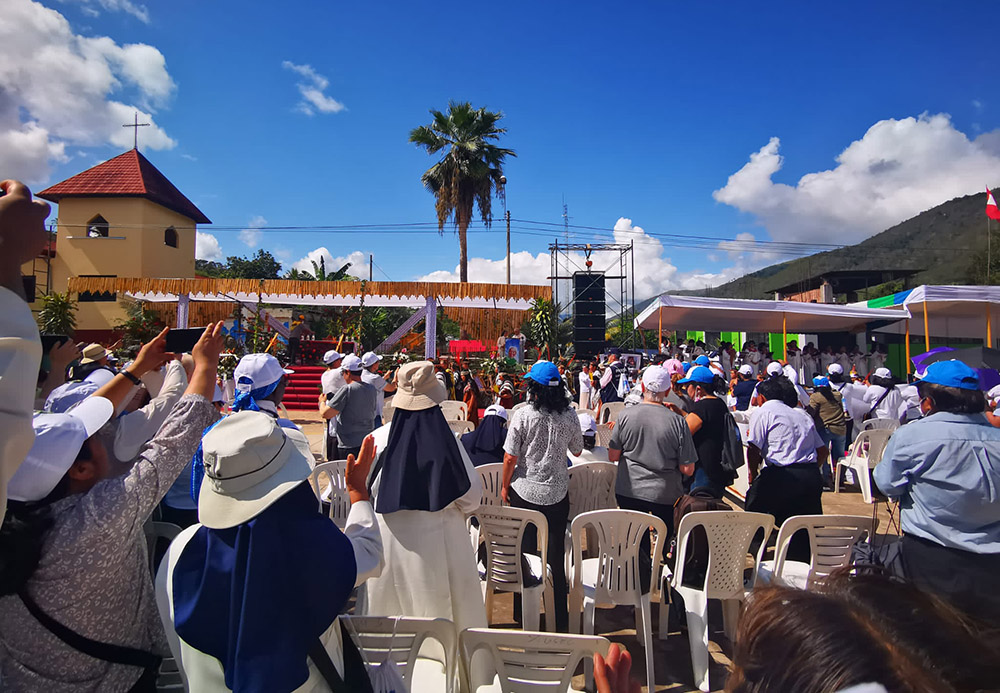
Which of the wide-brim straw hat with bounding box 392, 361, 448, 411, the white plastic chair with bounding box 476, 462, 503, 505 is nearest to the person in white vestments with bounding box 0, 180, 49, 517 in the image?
the wide-brim straw hat with bounding box 392, 361, 448, 411

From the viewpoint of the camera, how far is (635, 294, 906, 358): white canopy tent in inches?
473

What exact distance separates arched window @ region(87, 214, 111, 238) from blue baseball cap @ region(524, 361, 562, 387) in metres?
28.2

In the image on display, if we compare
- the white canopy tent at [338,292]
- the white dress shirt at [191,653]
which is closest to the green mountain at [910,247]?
the white canopy tent at [338,292]

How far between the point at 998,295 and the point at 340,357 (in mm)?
12847

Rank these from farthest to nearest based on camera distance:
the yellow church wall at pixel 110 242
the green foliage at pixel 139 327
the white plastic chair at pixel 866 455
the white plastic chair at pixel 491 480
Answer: the yellow church wall at pixel 110 242, the green foliage at pixel 139 327, the white plastic chair at pixel 866 455, the white plastic chair at pixel 491 480

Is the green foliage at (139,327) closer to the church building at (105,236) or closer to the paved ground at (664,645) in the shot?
the church building at (105,236)

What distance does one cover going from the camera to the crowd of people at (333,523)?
82 cm

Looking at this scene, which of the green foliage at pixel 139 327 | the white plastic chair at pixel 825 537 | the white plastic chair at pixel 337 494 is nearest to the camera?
the white plastic chair at pixel 825 537

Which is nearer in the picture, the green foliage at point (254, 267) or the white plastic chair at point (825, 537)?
the white plastic chair at point (825, 537)

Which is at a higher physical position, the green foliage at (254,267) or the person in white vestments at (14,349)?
the green foliage at (254,267)

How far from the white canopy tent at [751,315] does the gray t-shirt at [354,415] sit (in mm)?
8022

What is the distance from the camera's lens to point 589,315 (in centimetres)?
2348

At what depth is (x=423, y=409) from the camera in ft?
8.74

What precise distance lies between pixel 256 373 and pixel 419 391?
113cm
